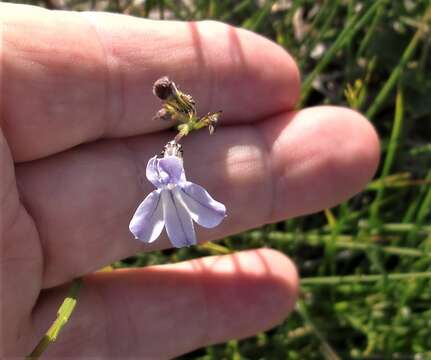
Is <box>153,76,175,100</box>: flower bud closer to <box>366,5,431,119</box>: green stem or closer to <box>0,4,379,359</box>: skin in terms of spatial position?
<box>0,4,379,359</box>: skin

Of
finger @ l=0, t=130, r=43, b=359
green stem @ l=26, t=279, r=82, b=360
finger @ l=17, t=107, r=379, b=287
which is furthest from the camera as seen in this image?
finger @ l=17, t=107, r=379, b=287

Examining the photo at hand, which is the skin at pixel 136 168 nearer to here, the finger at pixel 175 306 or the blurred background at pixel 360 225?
the finger at pixel 175 306

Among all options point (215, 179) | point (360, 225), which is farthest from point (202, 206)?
point (360, 225)

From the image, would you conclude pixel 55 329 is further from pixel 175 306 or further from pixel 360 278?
pixel 360 278

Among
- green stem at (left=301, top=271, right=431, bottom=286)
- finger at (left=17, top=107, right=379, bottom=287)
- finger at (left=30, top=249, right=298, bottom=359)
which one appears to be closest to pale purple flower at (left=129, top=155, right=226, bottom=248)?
finger at (left=17, top=107, right=379, bottom=287)

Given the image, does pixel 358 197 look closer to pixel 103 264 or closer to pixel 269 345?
pixel 269 345

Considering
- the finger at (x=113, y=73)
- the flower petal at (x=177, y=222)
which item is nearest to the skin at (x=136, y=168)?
the finger at (x=113, y=73)

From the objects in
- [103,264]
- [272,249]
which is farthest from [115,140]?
[272,249]
